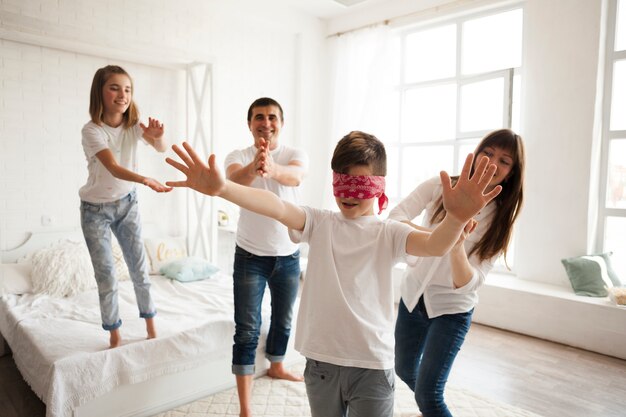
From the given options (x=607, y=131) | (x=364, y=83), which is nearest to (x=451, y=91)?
(x=364, y=83)

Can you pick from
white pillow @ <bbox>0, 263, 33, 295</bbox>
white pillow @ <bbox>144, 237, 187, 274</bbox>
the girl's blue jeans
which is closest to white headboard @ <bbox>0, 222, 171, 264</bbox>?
white pillow @ <bbox>0, 263, 33, 295</bbox>

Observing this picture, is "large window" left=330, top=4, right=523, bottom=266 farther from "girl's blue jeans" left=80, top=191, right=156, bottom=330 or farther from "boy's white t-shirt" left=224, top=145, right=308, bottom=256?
"girl's blue jeans" left=80, top=191, right=156, bottom=330

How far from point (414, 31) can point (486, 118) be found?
1259 millimetres

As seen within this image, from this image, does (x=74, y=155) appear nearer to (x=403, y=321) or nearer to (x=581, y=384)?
(x=403, y=321)

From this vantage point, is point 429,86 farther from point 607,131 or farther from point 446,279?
point 446,279

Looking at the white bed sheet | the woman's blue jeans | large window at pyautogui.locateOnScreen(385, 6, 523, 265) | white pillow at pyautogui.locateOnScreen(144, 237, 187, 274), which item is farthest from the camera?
large window at pyautogui.locateOnScreen(385, 6, 523, 265)

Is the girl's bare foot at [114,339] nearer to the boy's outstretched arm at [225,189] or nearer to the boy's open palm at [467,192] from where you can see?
the boy's outstretched arm at [225,189]

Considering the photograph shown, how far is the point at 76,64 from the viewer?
352 centimetres

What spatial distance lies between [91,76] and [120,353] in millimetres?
2484

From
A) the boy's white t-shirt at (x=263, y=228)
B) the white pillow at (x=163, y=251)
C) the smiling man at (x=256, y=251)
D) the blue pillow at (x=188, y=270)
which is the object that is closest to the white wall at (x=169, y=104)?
the white pillow at (x=163, y=251)

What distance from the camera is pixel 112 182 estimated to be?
2.09 metres

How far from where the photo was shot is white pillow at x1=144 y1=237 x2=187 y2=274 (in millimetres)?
3615

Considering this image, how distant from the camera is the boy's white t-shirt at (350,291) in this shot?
47.1 inches

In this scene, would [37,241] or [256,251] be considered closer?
[256,251]
